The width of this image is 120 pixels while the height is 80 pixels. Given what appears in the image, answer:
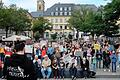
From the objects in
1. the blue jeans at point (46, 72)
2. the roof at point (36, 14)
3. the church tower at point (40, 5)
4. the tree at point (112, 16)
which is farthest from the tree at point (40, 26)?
the blue jeans at point (46, 72)

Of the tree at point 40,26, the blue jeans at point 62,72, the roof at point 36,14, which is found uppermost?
the roof at point 36,14

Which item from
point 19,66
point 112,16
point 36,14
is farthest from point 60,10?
point 19,66

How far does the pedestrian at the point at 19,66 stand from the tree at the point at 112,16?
41416 mm

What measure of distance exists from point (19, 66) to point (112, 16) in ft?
148

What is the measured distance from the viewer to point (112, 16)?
5169cm

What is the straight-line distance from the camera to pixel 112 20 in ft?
177

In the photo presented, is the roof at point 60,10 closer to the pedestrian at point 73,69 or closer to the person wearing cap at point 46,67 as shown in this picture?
the pedestrian at point 73,69

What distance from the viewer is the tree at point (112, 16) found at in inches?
1925

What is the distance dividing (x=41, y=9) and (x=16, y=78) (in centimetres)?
16846

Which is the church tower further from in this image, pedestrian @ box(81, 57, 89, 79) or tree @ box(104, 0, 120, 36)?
pedestrian @ box(81, 57, 89, 79)

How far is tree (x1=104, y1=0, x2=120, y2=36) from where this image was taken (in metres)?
48.9

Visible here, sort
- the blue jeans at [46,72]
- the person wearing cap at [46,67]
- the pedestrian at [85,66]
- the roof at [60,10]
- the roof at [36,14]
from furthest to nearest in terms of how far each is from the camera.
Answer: the roof at [36,14] < the roof at [60,10] < the pedestrian at [85,66] < the blue jeans at [46,72] < the person wearing cap at [46,67]

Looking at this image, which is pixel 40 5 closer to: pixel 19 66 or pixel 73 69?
pixel 73 69

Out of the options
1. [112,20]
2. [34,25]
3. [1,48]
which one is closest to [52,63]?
[1,48]
